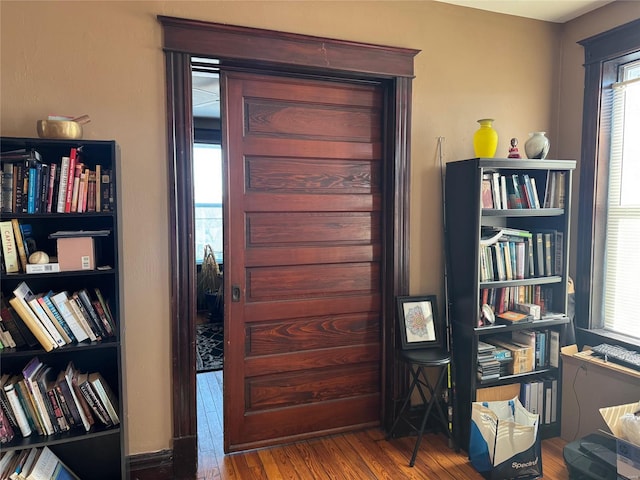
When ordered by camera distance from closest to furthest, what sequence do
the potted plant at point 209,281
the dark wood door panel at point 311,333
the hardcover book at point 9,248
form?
the hardcover book at point 9,248, the dark wood door panel at point 311,333, the potted plant at point 209,281

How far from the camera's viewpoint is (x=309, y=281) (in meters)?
2.64

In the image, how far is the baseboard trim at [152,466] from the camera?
2271 millimetres

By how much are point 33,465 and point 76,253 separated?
3.04ft

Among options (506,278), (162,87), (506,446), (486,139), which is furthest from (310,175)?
(506,446)

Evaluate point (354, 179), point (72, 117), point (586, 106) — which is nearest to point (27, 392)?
point (72, 117)

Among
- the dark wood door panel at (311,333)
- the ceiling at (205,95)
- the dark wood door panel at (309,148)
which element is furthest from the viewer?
the ceiling at (205,95)

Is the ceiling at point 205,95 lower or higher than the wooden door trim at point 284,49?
higher

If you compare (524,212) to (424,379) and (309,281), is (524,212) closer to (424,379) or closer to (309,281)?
(424,379)

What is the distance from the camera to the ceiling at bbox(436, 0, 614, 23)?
8.74 feet

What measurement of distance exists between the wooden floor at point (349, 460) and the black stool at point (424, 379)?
9 centimetres

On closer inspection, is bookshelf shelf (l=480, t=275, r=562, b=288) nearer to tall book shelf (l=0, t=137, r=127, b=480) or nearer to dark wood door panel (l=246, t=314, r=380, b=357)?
dark wood door panel (l=246, t=314, r=380, b=357)

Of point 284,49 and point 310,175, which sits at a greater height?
point 284,49

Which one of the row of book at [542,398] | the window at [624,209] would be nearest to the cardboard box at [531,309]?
the row of book at [542,398]

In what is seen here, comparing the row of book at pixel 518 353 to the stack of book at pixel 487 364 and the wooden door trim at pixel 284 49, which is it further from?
the wooden door trim at pixel 284 49
